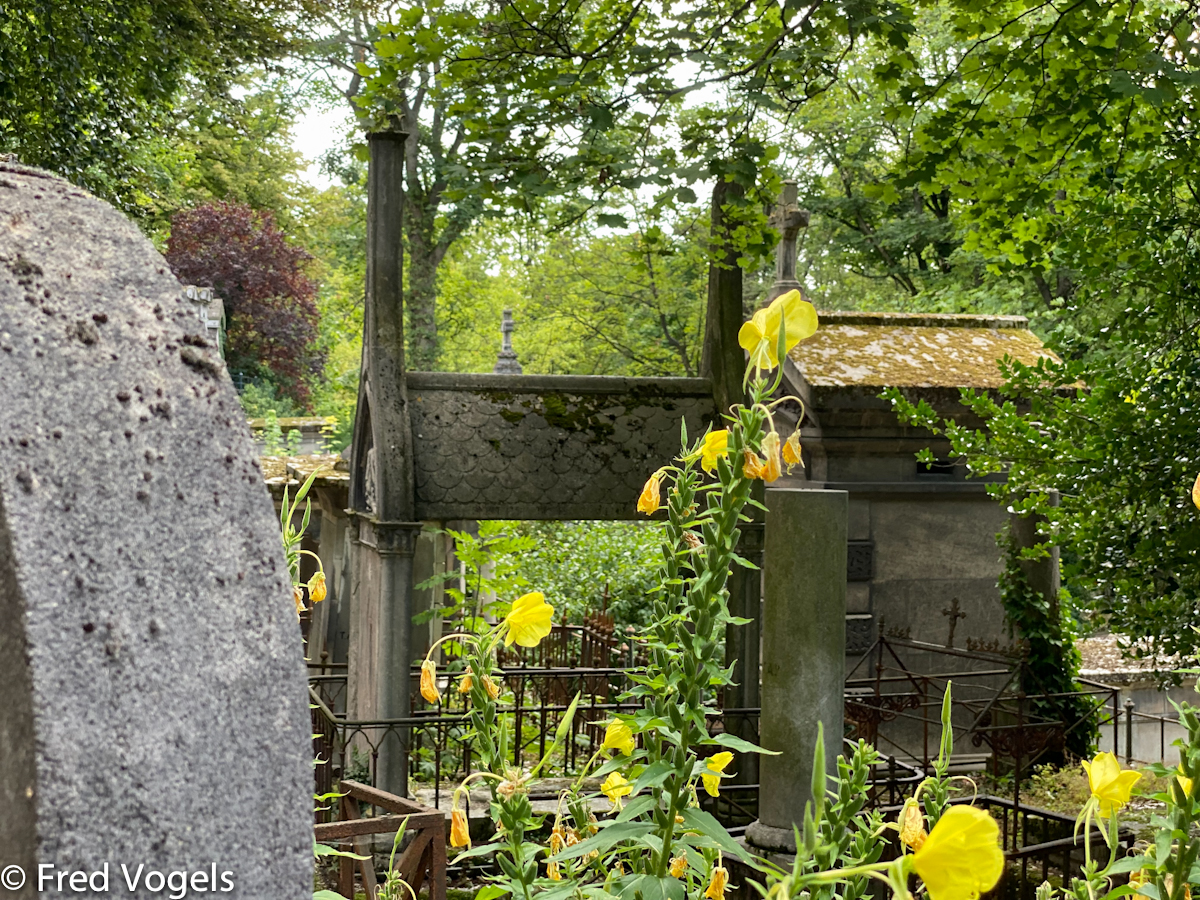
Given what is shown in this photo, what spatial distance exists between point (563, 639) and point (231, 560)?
9.43 m

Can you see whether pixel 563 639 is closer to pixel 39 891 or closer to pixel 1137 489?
A: pixel 1137 489

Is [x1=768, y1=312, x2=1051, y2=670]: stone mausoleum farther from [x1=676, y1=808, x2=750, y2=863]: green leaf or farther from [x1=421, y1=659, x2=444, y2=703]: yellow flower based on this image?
[x1=676, y1=808, x2=750, y2=863]: green leaf

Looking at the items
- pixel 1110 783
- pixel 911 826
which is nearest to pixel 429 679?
pixel 911 826

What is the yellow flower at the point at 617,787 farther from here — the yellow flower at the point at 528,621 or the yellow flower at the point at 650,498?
the yellow flower at the point at 650,498

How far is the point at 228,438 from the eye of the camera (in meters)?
1.08

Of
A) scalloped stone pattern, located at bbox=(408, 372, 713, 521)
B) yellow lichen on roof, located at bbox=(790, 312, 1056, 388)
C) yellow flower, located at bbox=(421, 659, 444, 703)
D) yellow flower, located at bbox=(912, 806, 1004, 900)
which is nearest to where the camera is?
yellow flower, located at bbox=(912, 806, 1004, 900)

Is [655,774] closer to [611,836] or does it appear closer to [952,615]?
[611,836]

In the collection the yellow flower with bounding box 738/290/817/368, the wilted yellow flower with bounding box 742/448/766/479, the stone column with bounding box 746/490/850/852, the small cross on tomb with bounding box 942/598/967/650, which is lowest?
the small cross on tomb with bounding box 942/598/967/650

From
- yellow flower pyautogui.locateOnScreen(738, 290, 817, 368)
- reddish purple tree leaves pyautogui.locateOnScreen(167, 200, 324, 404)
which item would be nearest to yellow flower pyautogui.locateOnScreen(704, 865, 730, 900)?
yellow flower pyautogui.locateOnScreen(738, 290, 817, 368)

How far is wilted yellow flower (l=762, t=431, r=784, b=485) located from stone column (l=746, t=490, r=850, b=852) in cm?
248

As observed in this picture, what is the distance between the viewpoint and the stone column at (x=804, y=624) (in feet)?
11.8

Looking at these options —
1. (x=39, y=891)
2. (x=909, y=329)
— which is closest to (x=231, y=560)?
(x=39, y=891)

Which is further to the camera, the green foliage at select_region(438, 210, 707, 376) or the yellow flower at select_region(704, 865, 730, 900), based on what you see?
the green foliage at select_region(438, 210, 707, 376)

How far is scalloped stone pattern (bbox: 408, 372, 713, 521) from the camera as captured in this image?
6.29 metres
